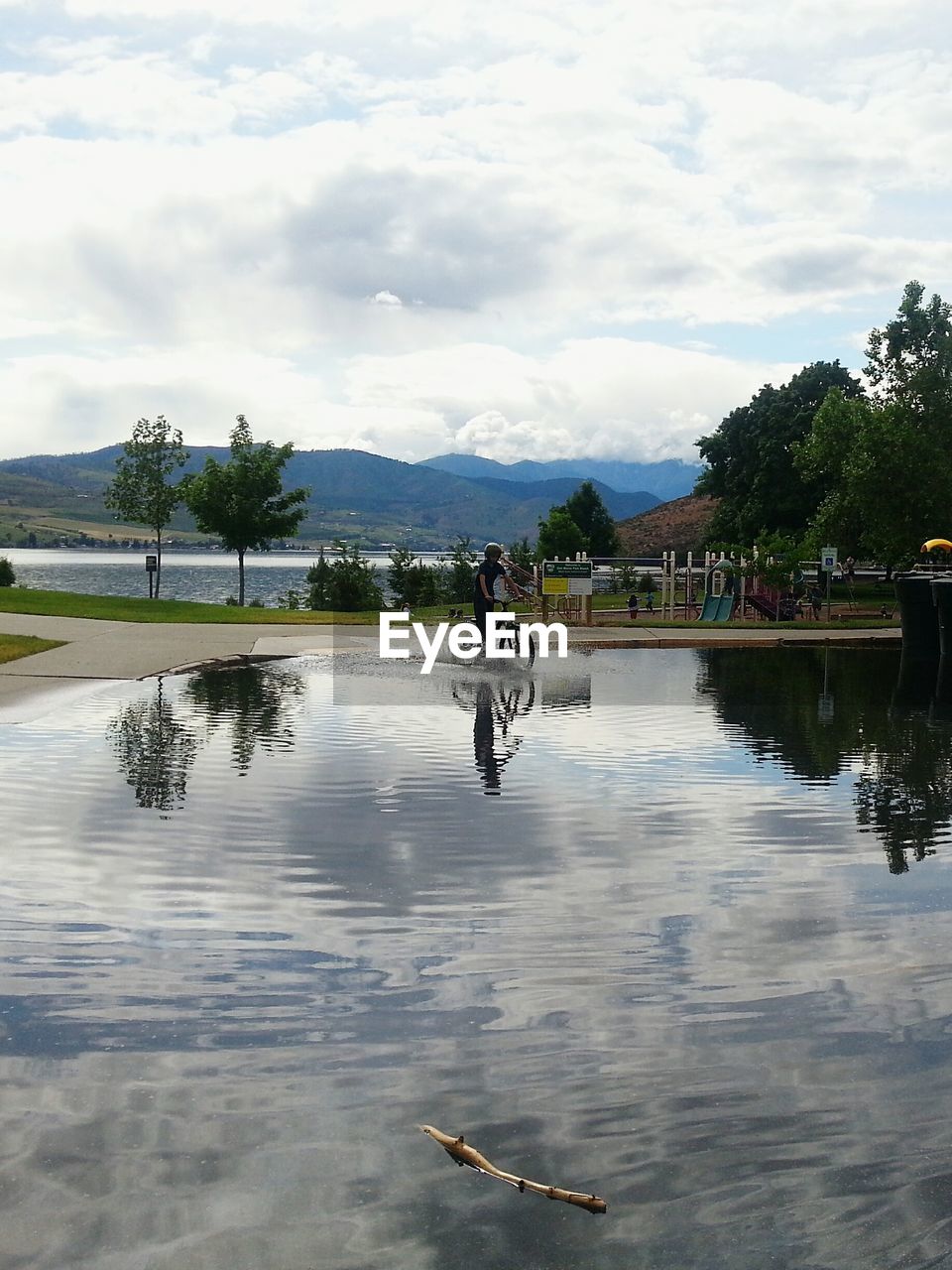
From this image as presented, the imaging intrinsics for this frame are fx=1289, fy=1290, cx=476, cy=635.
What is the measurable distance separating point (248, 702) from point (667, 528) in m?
138

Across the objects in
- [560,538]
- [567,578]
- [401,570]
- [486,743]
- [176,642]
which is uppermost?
[560,538]

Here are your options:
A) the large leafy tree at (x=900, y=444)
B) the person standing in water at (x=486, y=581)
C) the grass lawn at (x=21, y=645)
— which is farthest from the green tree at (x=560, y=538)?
the grass lawn at (x=21, y=645)

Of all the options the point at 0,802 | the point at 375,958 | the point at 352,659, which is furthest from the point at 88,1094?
the point at 352,659

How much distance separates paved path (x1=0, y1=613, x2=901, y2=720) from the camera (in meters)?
17.2

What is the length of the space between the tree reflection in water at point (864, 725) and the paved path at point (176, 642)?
4.31 m

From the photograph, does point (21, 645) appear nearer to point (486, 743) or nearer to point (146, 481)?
point (486, 743)

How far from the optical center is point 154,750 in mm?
11203

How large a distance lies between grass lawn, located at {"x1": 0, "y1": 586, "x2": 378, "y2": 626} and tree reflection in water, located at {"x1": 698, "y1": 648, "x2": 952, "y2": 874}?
13.1 meters

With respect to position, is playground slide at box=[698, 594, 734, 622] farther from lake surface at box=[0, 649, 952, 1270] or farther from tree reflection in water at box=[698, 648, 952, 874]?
lake surface at box=[0, 649, 952, 1270]

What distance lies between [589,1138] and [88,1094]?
163 centimetres

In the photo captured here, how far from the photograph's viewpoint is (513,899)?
6.54 meters

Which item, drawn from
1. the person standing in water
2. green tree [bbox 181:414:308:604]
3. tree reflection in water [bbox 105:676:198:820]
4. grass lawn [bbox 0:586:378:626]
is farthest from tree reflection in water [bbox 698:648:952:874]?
green tree [bbox 181:414:308:604]

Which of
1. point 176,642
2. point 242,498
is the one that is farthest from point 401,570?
point 176,642

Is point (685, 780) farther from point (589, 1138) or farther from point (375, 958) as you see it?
point (589, 1138)
